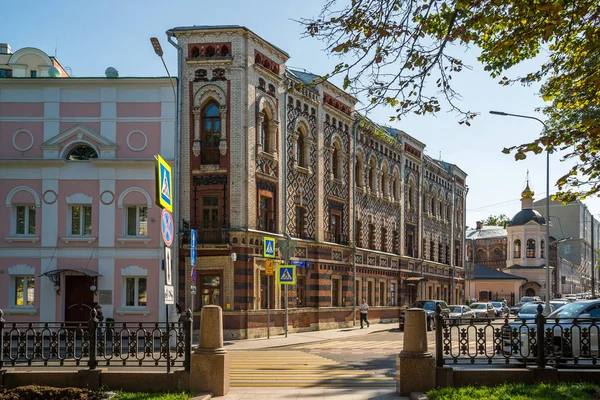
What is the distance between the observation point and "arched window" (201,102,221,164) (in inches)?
1160

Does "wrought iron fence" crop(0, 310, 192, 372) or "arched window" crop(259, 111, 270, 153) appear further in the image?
"arched window" crop(259, 111, 270, 153)

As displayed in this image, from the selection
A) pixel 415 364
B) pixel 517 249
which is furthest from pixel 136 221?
pixel 517 249

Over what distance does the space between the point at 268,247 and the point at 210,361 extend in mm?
16440

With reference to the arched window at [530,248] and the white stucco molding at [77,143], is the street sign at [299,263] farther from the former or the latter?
the arched window at [530,248]

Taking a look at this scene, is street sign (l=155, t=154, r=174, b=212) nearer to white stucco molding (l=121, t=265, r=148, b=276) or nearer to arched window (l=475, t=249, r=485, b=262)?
white stucco molding (l=121, t=265, r=148, b=276)

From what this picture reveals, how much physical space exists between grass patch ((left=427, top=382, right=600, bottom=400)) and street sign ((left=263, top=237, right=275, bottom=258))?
17065mm

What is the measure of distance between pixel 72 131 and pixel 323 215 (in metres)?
13.7

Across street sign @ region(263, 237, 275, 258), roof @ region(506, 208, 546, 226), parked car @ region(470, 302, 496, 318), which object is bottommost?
parked car @ region(470, 302, 496, 318)

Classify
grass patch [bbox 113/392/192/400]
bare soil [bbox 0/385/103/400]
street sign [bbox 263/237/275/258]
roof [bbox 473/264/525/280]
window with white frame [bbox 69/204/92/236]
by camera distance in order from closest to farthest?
grass patch [bbox 113/392/192/400]
bare soil [bbox 0/385/103/400]
street sign [bbox 263/237/275/258]
window with white frame [bbox 69/204/92/236]
roof [bbox 473/264/525/280]

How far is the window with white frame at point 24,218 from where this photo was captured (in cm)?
2850

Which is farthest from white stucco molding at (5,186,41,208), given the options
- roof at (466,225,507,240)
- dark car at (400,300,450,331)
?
roof at (466,225,507,240)

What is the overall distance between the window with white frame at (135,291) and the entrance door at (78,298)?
57.2 inches

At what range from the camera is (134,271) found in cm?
2823

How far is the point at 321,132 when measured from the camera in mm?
36125
